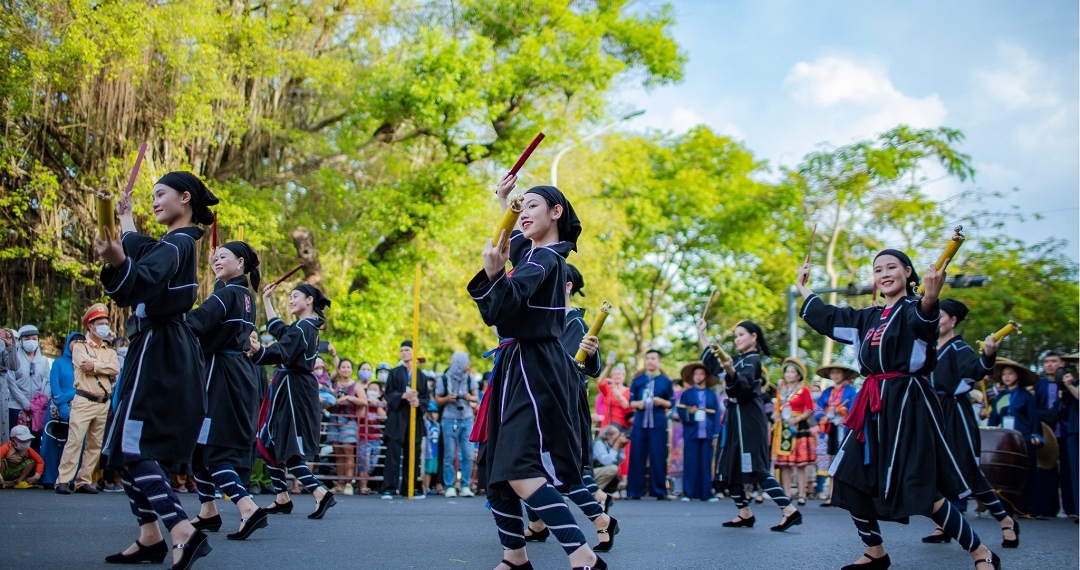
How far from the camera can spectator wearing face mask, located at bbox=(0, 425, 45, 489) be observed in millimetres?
11891

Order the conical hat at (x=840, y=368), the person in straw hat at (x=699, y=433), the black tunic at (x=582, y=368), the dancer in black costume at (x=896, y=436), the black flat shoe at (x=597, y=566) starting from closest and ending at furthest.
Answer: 1. the black flat shoe at (x=597, y=566)
2. the dancer in black costume at (x=896, y=436)
3. the black tunic at (x=582, y=368)
4. the conical hat at (x=840, y=368)
5. the person in straw hat at (x=699, y=433)

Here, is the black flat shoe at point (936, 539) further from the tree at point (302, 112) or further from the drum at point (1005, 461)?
the tree at point (302, 112)

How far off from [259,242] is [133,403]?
13.9 metres

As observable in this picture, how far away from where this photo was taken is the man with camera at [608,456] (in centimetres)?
1562

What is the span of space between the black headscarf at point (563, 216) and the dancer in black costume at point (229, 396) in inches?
106

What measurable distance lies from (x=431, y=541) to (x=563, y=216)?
3472mm

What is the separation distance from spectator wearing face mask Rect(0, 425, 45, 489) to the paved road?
0.63 m

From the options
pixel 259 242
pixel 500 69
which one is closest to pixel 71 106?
pixel 259 242

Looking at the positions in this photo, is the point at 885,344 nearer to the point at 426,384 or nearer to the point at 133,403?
the point at 133,403

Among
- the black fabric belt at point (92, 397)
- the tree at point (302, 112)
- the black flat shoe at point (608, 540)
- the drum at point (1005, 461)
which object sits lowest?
the black flat shoe at point (608, 540)

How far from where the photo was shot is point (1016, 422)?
1431cm

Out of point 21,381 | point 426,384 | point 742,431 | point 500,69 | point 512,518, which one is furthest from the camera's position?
point 500,69

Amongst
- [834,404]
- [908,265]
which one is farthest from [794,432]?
[908,265]

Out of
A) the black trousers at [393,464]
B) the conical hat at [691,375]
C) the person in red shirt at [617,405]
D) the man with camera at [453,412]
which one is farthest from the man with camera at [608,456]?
the black trousers at [393,464]
